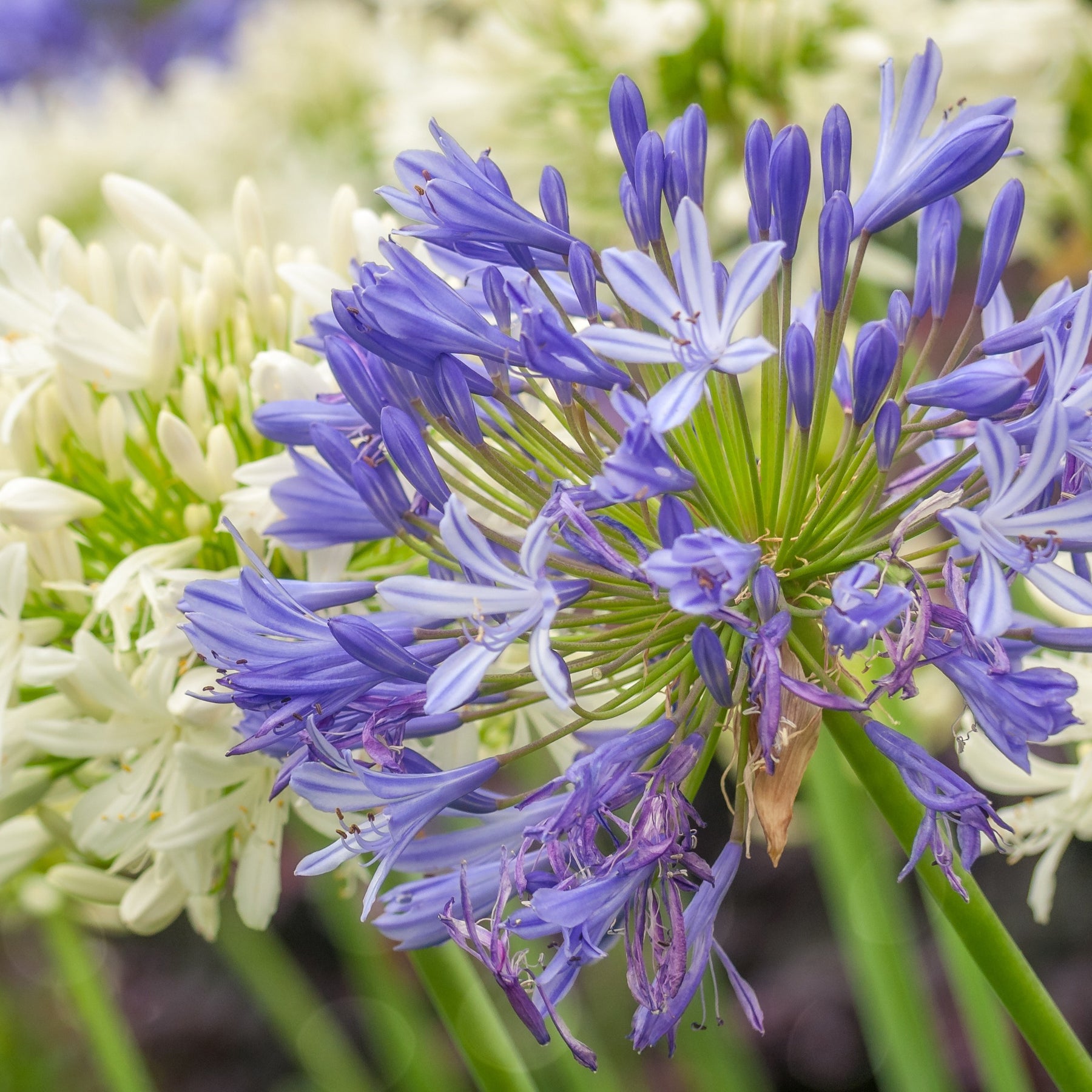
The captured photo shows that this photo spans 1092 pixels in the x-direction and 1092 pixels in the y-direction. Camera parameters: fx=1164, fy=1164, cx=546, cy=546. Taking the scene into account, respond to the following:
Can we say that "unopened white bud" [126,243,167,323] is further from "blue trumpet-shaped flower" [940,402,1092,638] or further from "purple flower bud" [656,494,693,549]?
"blue trumpet-shaped flower" [940,402,1092,638]

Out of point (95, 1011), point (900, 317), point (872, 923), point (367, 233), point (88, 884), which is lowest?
point (872, 923)

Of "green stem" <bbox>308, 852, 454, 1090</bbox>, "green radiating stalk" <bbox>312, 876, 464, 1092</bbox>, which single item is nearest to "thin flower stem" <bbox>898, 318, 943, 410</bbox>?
"green stem" <bbox>308, 852, 454, 1090</bbox>

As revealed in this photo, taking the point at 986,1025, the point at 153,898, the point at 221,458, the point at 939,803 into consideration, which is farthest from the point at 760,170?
the point at 986,1025

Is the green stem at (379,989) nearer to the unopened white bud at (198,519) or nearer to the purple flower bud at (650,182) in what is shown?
the unopened white bud at (198,519)

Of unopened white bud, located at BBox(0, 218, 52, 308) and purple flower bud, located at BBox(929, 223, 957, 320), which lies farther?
unopened white bud, located at BBox(0, 218, 52, 308)

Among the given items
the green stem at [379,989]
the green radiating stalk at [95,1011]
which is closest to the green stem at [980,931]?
the green stem at [379,989]

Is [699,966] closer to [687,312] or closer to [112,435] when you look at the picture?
[687,312]
